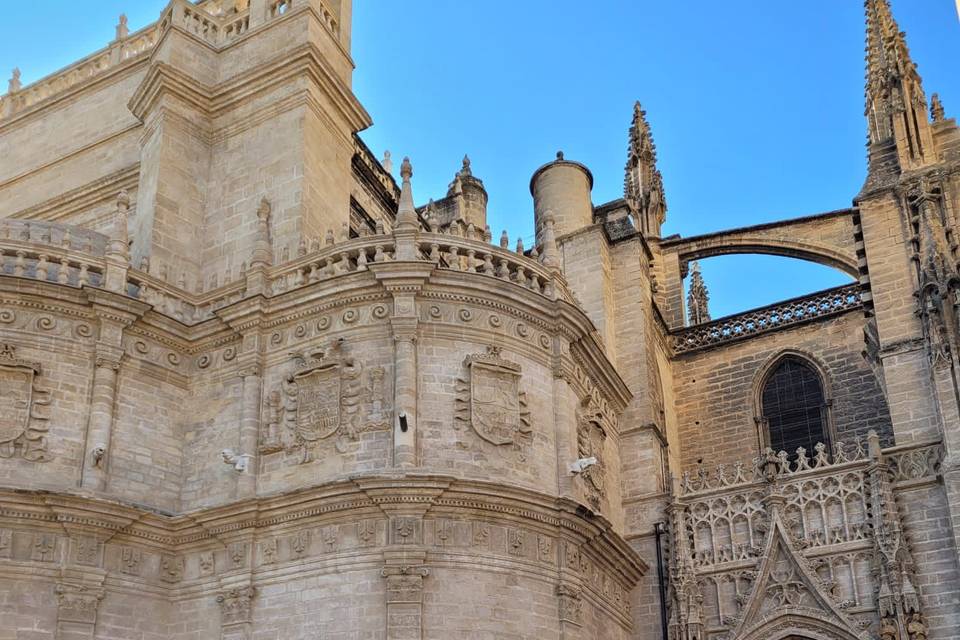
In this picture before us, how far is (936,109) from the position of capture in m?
22.1

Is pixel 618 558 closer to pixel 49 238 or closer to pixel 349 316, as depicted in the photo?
pixel 349 316

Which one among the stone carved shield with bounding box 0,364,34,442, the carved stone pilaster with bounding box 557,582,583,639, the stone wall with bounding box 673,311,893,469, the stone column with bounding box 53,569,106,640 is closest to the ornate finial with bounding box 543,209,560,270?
the carved stone pilaster with bounding box 557,582,583,639

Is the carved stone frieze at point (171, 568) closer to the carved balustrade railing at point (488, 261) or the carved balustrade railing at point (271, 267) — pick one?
the carved balustrade railing at point (271, 267)

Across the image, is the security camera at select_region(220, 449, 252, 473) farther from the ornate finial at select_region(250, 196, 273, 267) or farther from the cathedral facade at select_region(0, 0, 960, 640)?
the ornate finial at select_region(250, 196, 273, 267)

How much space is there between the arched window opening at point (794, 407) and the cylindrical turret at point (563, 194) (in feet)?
15.9

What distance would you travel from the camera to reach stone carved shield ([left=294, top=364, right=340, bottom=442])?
1677 centimetres

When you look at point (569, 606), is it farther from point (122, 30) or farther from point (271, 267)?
point (122, 30)

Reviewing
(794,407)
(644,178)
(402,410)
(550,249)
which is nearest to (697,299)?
(644,178)

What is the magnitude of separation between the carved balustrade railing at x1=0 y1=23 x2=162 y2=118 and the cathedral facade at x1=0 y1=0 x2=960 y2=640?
191 centimetres

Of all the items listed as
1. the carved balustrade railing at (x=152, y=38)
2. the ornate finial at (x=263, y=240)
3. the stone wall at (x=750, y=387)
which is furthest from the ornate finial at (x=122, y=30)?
the stone wall at (x=750, y=387)

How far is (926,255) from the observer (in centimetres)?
1936

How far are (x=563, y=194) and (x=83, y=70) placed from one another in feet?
34.5

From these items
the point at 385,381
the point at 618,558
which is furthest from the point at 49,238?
the point at 618,558

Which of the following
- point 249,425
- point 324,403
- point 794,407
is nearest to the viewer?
point 324,403
